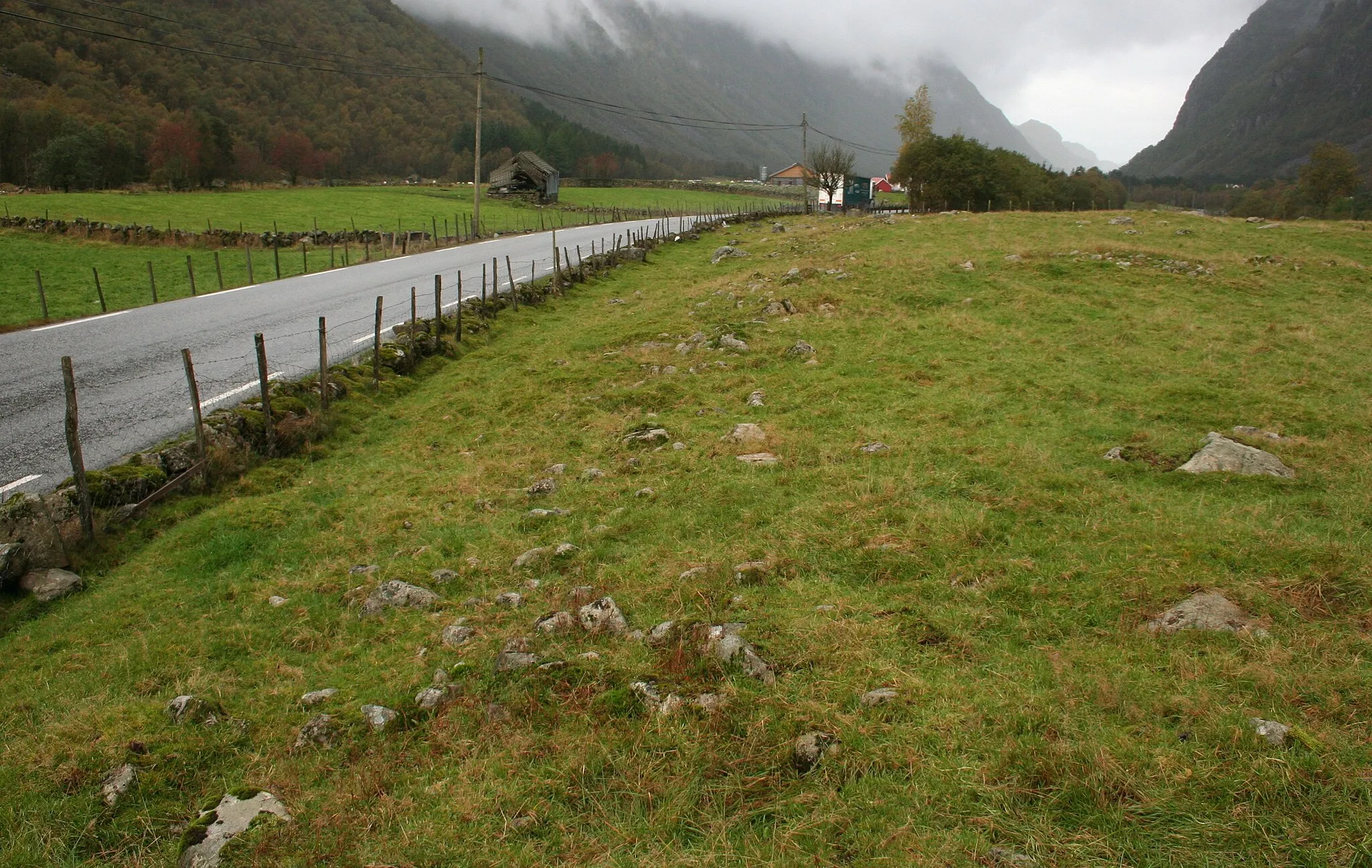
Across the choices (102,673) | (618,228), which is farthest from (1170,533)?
(618,228)

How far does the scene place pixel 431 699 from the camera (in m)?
5.93

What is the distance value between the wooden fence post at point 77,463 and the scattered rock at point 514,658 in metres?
5.56

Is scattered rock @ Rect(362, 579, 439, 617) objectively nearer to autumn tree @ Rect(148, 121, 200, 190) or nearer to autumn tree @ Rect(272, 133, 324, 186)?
autumn tree @ Rect(148, 121, 200, 190)

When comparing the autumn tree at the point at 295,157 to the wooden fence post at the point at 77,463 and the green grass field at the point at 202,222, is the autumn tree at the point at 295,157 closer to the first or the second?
the green grass field at the point at 202,222

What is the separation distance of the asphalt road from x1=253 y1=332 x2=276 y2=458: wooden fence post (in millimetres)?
1268

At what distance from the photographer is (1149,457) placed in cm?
985

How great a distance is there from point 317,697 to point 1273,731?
21.5ft

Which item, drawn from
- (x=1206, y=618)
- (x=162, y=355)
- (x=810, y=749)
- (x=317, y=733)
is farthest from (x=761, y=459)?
(x=162, y=355)

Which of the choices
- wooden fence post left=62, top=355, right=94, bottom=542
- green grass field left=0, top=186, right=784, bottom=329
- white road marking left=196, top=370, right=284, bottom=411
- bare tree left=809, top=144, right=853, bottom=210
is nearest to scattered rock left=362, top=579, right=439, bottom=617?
wooden fence post left=62, top=355, right=94, bottom=542

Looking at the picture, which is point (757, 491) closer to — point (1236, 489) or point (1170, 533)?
point (1170, 533)

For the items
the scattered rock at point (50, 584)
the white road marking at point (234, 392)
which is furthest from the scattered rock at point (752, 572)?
the white road marking at point (234, 392)

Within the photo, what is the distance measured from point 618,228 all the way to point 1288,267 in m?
40.5

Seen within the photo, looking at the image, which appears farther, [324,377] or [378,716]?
[324,377]

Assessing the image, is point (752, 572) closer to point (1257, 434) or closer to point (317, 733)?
point (317, 733)
